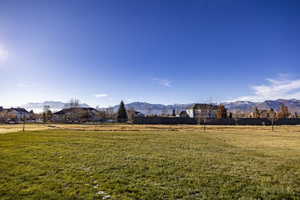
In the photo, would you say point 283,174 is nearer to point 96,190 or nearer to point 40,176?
point 96,190

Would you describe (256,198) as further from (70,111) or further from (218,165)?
(70,111)

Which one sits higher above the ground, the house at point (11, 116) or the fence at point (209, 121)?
the house at point (11, 116)

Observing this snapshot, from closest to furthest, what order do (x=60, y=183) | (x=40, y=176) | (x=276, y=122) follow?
1. (x=60, y=183)
2. (x=40, y=176)
3. (x=276, y=122)

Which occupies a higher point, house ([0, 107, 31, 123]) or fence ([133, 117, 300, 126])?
house ([0, 107, 31, 123])

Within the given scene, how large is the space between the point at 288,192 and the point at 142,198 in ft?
14.0

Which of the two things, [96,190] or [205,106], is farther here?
[205,106]

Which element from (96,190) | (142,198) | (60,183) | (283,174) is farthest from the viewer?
(283,174)

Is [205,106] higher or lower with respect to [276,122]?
higher

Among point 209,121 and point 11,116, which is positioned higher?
point 11,116

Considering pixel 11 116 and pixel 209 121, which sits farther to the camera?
pixel 11 116

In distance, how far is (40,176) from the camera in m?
6.62

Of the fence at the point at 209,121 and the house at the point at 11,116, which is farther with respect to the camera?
the house at the point at 11,116

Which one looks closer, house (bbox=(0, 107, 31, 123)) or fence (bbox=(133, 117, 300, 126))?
fence (bbox=(133, 117, 300, 126))

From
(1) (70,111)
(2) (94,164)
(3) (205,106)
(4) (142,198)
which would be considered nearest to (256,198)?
(4) (142,198)
